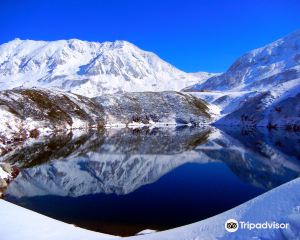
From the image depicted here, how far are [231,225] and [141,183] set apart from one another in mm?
24336

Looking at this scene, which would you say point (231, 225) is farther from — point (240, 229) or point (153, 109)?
point (153, 109)

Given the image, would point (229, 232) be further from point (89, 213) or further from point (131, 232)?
point (89, 213)

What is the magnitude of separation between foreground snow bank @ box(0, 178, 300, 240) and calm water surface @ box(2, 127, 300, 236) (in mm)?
5266

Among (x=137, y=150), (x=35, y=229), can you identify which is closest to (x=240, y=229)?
(x=35, y=229)

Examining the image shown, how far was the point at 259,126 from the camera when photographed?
139875 mm

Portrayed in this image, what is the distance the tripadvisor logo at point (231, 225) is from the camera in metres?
11.5

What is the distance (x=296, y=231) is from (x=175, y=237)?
454 cm

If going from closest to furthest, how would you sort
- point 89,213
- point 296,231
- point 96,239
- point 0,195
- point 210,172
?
point 296,231 < point 96,239 < point 89,213 < point 0,195 < point 210,172

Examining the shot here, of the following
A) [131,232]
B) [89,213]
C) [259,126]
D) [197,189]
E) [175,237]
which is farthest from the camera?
[259,126]

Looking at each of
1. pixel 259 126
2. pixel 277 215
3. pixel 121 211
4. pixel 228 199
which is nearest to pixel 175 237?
pixel 277 215

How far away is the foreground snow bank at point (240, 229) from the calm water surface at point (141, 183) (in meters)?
5.27

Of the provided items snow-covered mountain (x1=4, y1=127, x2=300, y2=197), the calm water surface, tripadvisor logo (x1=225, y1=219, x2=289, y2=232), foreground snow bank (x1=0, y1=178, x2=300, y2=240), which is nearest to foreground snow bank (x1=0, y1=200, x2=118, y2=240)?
foreground snow bank (x1=0, y1=178, x2=300, y2=240)

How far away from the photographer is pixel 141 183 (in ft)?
117

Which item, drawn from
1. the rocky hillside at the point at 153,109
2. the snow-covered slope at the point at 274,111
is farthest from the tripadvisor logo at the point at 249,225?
the rocky hillside at the point at 153,109
